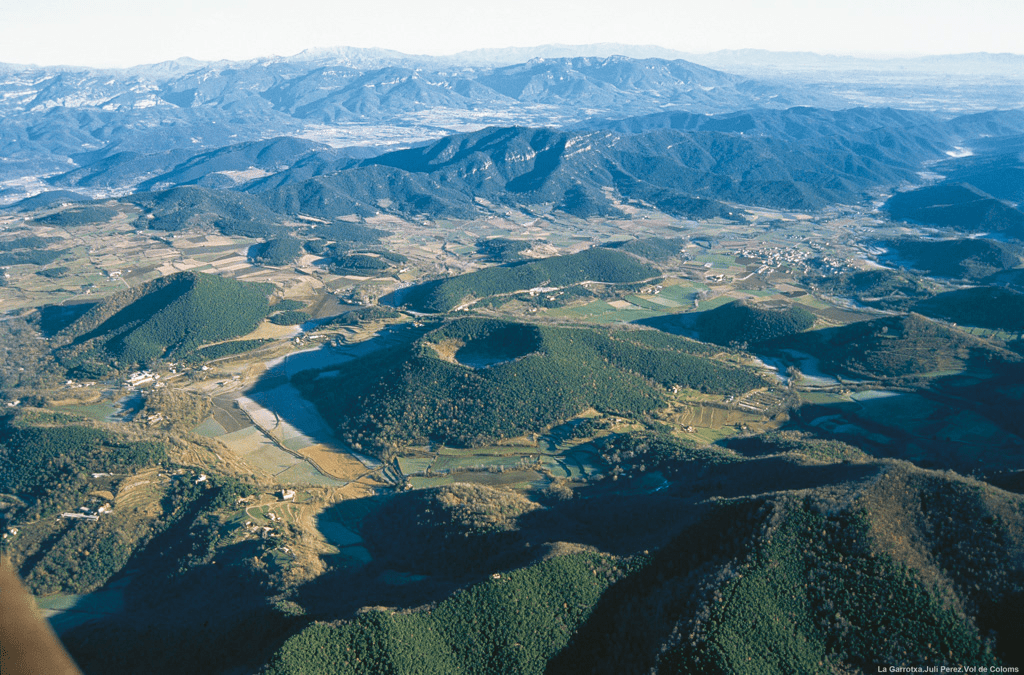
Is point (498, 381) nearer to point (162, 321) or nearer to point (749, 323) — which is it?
point (749, 323)

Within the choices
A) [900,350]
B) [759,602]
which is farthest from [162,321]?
[900,350]

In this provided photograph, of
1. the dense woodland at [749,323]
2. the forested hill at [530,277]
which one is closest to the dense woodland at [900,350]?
the dense woodland at [749,323]

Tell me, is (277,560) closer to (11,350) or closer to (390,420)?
(390,420)

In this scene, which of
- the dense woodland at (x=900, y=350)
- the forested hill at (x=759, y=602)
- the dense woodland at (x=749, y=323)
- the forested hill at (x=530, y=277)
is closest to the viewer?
the forested hill at (x=759, y=602)

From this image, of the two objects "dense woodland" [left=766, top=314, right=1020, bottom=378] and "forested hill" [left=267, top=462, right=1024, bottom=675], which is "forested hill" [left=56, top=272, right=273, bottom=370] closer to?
"forested hill" [left=267, top=462, right=1024, bottom=675]

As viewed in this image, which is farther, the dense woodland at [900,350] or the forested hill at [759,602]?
the dense woodland at [900,350]

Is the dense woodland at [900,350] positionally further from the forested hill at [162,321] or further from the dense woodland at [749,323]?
the forested hill at [162,321]

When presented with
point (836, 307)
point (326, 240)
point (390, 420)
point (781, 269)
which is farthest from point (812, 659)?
point (326, 240)

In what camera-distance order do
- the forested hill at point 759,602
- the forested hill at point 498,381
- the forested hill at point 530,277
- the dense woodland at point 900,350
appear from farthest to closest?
the forested hill at point 530,277 → the dense woodland at point 900,350 → the forested hill at point 498,381 → the forested hill at point 759,602
